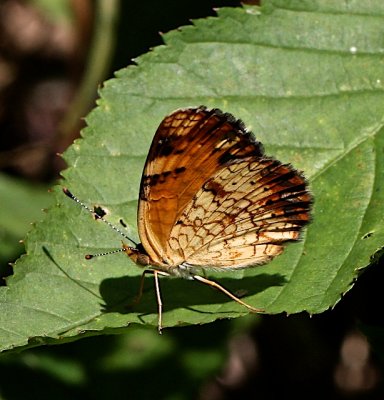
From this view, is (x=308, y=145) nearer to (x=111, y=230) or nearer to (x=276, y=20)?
(x=276, y=20)

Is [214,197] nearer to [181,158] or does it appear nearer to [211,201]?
[211,201]

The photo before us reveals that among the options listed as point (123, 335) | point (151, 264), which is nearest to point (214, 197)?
point (151, 264)

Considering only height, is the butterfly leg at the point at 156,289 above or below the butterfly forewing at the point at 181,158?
below

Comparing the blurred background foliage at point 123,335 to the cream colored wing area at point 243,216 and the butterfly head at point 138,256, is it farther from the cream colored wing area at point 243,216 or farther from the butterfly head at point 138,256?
the butterfly head at point 138,256

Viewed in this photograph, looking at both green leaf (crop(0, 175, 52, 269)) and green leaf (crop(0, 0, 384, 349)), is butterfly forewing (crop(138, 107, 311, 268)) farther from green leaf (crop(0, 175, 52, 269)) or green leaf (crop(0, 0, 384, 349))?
green leaf (crop(0, 175, 52, 269))

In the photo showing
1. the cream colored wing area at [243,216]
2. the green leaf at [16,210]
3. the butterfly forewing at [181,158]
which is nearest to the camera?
the butterfly forewing at [181,158]

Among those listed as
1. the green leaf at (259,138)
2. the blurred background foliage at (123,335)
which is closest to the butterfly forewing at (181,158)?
the green leaf at (259,138)

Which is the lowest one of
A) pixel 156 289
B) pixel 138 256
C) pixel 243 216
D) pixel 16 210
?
pixel 156 289
